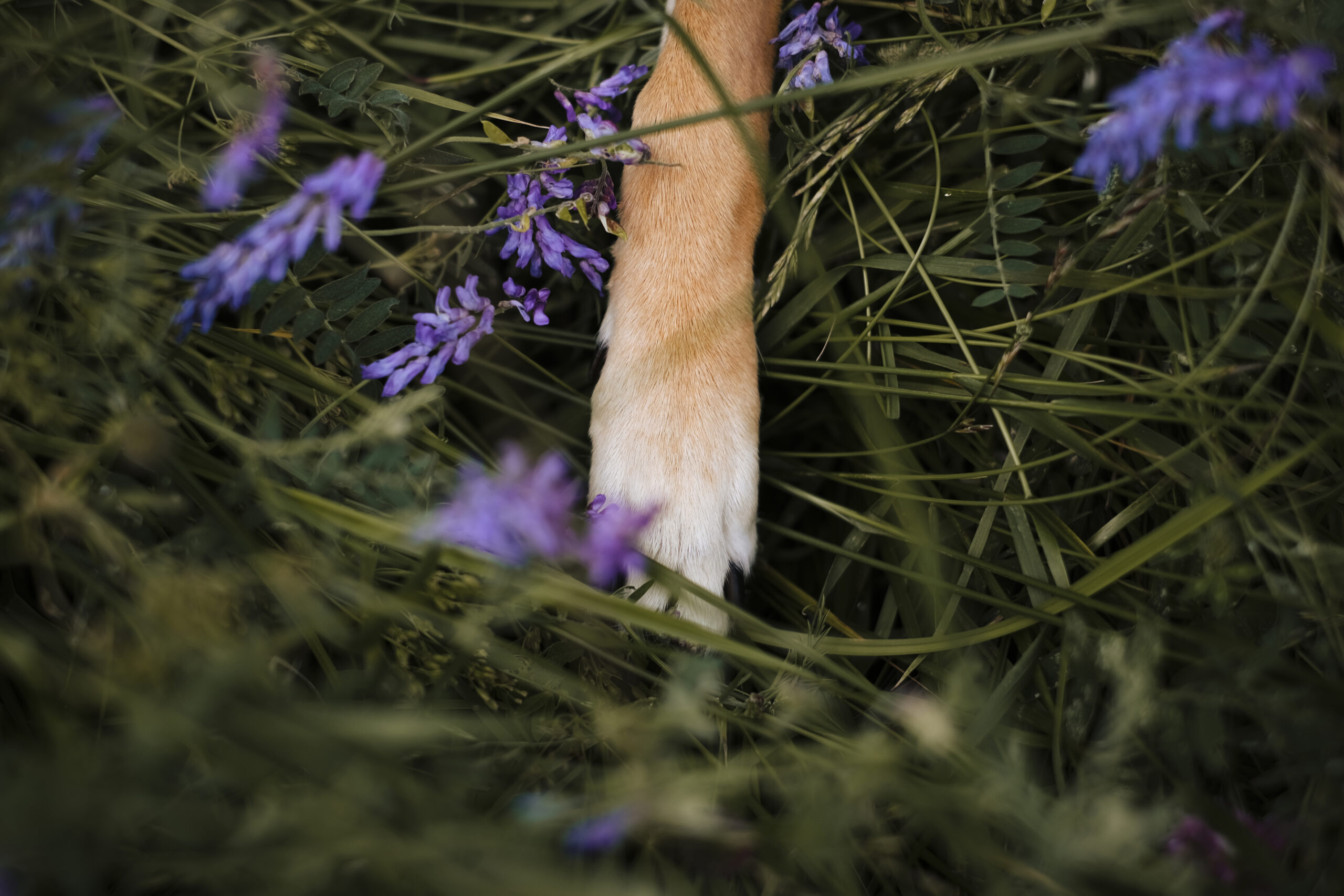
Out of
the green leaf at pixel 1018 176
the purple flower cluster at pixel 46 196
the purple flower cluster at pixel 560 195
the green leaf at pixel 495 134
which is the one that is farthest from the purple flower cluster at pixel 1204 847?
the purple flower cluster at pixel 46 196

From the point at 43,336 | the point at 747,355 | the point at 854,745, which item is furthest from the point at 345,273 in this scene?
the point at 854,745

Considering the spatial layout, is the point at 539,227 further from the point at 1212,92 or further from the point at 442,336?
the point at 1212,92

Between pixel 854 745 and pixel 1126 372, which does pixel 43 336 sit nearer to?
pixel 854 745

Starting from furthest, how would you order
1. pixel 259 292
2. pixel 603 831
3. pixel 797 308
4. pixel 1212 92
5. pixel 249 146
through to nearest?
pixel 797 308 < pixel 259 292 < pixel 249 146 < pixel 1212 92 < pixel 603 831

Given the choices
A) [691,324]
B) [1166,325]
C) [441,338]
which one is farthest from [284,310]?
[1166,325]

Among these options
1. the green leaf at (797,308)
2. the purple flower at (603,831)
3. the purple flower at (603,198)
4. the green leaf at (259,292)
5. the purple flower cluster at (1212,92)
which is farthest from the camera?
the green leaf at (797,308)

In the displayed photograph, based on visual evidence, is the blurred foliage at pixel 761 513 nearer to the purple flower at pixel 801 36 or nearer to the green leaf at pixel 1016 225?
the green leaf at pixel 1016 225
